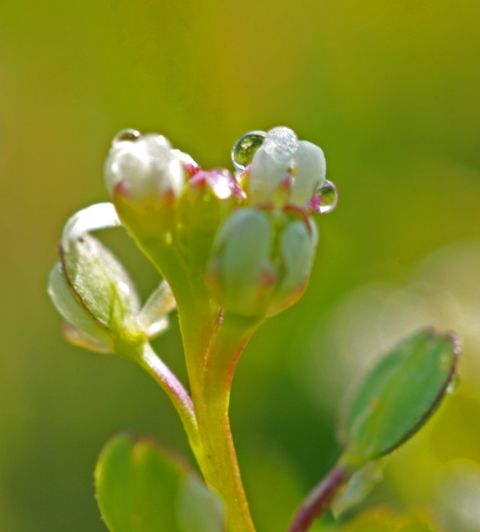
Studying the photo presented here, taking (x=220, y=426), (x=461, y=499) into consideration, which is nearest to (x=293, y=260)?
(x=220, y=426)

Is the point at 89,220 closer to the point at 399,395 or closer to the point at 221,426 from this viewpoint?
the point at 221,426

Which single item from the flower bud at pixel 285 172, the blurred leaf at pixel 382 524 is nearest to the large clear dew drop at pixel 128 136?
the flower bud at pixel 285 172

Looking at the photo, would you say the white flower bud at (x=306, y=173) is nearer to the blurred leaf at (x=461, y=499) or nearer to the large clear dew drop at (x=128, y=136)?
the large clear dew drop at (x=128, y=136)

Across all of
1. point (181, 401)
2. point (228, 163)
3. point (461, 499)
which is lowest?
point (461, 499)

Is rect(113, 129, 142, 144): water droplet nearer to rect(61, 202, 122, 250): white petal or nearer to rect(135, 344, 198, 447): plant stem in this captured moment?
rect(61, 202, 122, 250): white petal

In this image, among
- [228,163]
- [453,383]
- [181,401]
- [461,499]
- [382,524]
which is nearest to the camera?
[181,401]
